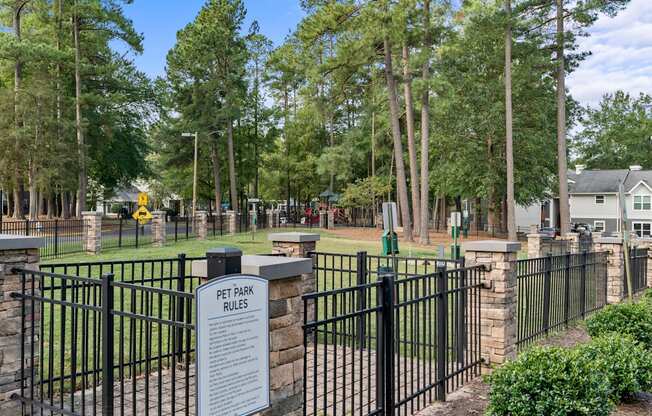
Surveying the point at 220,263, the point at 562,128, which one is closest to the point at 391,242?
the point at 220,263

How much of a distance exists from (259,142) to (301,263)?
36.4m

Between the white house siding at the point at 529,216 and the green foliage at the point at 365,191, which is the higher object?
the green foliage at the point at 365,191

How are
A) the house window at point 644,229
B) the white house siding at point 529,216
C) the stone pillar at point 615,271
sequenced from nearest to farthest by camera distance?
the stone pillar at point 615,271 < the house window at point 644,229 < the white house siding at point 529,216

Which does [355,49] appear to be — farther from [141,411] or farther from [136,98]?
[141,411]

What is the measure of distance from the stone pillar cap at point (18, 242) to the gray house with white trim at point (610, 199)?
152ft

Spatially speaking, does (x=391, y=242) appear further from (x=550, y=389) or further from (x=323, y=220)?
(x=323, y=220)

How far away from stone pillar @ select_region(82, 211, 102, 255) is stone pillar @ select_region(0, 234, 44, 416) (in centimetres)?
1341

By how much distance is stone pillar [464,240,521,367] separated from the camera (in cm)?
587

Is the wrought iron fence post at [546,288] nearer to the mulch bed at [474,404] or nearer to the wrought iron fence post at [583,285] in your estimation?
the wrought iron fence post at [583,285]

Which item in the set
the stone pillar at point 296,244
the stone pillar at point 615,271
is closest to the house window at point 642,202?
the stone pillar at point 615,271

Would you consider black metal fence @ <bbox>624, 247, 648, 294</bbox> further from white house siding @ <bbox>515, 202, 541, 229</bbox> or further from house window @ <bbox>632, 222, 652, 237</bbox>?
white house siding @ <bbox>515, 202, 541, 229</bbox>

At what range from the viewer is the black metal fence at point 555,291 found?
719 cm

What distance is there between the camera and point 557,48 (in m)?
26.4

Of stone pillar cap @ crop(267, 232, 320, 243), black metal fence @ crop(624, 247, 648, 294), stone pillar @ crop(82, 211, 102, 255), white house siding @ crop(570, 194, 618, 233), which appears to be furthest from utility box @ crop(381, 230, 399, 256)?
white house siding @ crop(570, 194, 618, 233)
